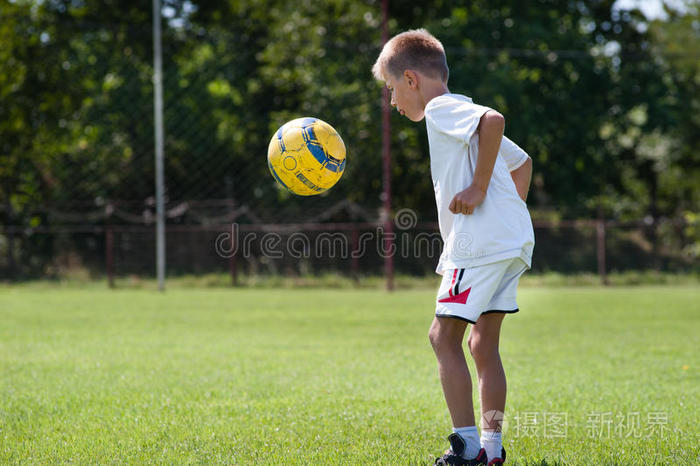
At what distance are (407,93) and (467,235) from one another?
0.72 metres

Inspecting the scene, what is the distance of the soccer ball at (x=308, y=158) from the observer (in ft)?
12.6

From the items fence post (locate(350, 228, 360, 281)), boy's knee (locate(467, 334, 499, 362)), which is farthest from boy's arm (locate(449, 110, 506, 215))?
fence post (locate(350, 228, 360, 281))

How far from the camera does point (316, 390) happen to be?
15.6ft

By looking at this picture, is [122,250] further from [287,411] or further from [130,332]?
[287,411]

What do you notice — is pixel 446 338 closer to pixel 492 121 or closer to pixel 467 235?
pixel 467 235

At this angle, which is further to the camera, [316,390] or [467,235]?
[316,390]

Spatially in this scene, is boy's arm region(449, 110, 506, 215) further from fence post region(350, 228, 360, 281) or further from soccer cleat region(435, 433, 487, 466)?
fence post region(350, 228, 360, 281)

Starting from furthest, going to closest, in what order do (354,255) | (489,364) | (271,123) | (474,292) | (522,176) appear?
1. (271,123)
2. (354,255)
3. (522,176)
4. (489,364)
5. (474,292)

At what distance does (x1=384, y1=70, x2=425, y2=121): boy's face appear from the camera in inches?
127

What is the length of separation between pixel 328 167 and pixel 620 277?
16.5 meters

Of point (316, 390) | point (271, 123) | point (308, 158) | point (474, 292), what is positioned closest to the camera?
point (474, 292)

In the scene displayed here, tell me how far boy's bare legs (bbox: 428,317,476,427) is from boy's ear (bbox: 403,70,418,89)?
1043mm

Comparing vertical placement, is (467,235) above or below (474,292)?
above

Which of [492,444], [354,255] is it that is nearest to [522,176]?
[492,444]
